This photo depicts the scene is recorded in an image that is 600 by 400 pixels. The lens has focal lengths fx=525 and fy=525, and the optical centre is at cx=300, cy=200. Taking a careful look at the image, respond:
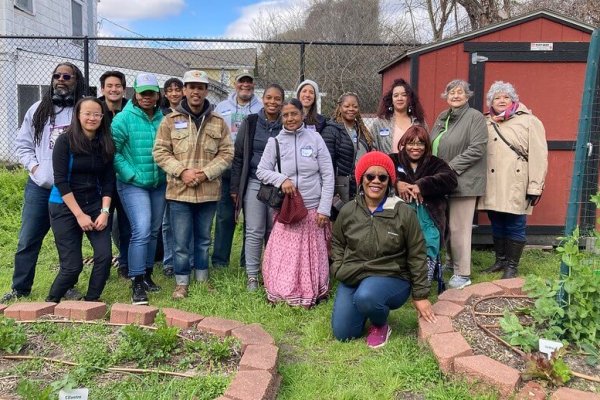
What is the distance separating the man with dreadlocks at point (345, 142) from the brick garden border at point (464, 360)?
131cm

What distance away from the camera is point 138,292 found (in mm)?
4348

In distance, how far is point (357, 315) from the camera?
361cm

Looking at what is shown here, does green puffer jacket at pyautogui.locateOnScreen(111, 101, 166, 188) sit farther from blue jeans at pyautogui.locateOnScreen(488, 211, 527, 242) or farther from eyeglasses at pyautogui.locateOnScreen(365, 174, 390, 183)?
blue jeans at pyautogui.locateOnScreen(488, 211, 527, 242)

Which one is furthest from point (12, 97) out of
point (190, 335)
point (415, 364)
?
point (415, 364)

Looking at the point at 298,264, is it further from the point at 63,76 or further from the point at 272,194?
the point at 63,76

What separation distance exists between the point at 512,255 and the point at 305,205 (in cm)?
210

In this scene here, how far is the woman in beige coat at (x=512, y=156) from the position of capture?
4652 millimetres

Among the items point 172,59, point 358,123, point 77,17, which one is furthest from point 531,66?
point 172,59

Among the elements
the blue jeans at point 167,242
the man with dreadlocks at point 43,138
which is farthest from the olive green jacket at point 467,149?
the man with dreadlocks at point 43,138

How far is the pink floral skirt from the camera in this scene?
4.30m

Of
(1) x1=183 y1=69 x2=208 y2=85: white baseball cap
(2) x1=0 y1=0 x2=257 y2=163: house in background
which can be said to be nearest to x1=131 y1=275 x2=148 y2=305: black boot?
(1) x1=183 y1=69 x2=208 y2=85: white baseball cap

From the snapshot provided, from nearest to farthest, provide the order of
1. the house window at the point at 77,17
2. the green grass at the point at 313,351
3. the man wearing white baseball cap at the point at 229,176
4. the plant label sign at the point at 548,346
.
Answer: the green grass at the point at 313,351, the plant label sign at the point at 548,346, the man wearing white baseball cap at the point at 229,176, the house window at the point at 77,17

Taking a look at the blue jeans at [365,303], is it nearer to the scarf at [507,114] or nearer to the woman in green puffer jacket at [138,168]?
the woman in green puffer jacket at [138,168]

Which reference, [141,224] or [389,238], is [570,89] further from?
[141,224]
